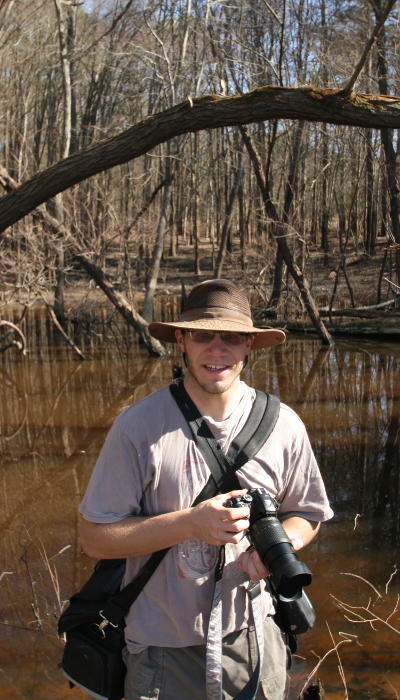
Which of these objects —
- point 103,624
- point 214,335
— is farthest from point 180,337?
point 103,624

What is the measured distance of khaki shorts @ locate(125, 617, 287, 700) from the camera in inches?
Result: 81.0

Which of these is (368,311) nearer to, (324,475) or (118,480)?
→ (324,475)

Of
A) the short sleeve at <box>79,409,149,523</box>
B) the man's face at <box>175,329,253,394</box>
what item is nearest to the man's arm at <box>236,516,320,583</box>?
the short sleeve at <box>79,409,149,523</box>

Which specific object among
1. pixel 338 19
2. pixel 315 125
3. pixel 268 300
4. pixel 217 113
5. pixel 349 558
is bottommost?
pixel 349 558

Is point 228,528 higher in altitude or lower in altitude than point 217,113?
lower

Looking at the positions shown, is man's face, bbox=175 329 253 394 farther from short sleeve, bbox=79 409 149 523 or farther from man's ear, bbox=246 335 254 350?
short sleeve, bbox=79 409 149 523

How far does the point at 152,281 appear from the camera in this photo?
50.8 feet

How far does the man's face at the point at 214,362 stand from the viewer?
2213mm

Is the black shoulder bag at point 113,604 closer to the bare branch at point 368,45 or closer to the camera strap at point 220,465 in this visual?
the camera strap at point 220,465

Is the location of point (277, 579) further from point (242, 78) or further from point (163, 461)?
point (242, 78)

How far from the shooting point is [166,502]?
6.91 ft

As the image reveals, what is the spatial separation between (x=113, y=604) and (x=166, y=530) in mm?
306

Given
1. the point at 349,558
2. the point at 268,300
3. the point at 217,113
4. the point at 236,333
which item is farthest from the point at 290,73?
the point at 236,333

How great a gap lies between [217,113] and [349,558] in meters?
3.91
